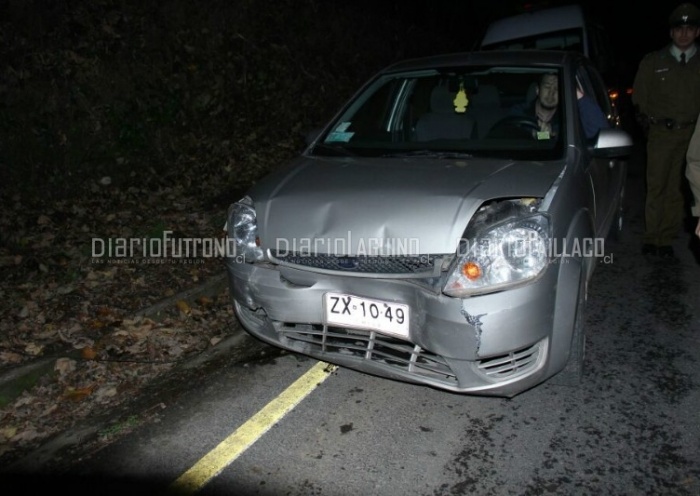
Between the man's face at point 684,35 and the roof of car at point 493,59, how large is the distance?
2.88 ft

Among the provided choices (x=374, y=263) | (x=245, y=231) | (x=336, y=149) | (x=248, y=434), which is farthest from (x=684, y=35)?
(x=248, y=434)

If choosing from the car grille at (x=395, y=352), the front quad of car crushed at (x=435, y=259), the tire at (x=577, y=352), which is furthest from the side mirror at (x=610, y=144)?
the car grille at (x=395, y=352)

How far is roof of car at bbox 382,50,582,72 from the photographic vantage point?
3.88 meters

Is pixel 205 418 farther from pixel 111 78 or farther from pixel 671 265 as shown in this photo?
pixel 111 78

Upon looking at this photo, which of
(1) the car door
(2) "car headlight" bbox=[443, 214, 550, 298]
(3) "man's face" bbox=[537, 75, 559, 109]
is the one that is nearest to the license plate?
(2) "car headlight" bbox=[443, 214, 550, 298]

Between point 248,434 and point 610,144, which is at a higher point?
point 610,144

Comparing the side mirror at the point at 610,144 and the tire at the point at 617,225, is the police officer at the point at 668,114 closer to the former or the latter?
the tire at the point at 617,225

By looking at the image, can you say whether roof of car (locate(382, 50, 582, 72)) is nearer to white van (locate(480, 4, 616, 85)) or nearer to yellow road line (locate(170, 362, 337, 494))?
yellow road line (locate(170, 362, 337, 494))

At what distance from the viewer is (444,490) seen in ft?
7.86

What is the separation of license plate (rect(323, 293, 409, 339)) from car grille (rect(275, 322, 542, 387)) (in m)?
0.07

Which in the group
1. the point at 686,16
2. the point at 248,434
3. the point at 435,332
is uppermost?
the point at 686,16

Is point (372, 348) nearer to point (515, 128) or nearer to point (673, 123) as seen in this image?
point (515, 128)

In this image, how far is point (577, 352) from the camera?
2938 mm

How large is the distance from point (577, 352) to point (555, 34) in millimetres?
6933
